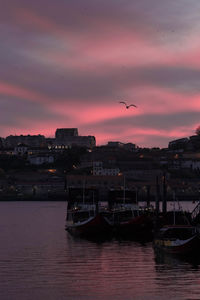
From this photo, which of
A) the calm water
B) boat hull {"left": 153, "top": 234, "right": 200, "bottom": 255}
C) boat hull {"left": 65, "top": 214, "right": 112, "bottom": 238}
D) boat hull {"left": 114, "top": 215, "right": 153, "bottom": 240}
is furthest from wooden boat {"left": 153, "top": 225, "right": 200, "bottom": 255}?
boat hull {"left": 65, "top": 214, "right": 112, "bottom": 238}

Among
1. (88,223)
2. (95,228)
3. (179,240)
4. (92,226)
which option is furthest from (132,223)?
(179,240)

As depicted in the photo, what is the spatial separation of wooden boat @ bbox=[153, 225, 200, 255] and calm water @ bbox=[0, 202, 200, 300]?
70 centimetres

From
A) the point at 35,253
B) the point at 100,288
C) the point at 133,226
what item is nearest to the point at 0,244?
the point at 35,253

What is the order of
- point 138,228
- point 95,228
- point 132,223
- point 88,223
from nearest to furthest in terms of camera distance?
point 138,228 → point 132,223 → point 95,228 → point 88,223

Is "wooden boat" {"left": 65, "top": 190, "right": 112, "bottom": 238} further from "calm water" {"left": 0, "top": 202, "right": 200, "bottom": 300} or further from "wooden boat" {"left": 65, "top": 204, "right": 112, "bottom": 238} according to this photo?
"calm water" {"left": 0, "top": 202, "right": 200, "bottom": 300}

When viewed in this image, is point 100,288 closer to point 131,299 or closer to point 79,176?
point 131,299

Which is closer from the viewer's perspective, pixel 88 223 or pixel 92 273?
pixel 92 273

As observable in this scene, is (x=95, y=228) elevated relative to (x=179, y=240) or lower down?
elevated

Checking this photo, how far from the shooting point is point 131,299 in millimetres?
25312

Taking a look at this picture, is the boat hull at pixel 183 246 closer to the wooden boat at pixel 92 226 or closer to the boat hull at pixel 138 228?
the boat hull at pixel 138 228

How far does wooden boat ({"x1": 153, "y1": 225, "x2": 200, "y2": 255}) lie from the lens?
34.9 meters

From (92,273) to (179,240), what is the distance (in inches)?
261

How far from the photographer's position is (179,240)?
36.0m

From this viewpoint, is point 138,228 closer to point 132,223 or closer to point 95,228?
point 132,223
